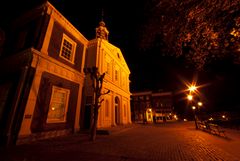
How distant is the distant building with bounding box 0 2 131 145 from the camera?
24.5 feet

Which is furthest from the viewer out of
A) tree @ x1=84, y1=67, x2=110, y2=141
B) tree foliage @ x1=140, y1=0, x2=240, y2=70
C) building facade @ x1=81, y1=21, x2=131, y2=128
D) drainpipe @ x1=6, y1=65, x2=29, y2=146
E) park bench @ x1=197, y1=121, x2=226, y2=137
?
building facade @ x1=81, y1=21, x2=131, y2=128

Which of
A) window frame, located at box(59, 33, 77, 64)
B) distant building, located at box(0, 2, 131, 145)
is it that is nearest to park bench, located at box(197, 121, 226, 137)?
distant building, located at box(0, 2, 131, 145)

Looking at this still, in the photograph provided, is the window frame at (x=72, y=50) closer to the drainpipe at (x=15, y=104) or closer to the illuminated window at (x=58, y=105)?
the illuminated window at (x=58, y=105)

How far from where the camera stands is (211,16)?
4.35 metres

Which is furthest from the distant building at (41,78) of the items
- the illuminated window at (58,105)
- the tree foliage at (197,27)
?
the tree foliage at (197,27)

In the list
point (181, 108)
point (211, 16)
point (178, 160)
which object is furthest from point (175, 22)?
point (181, 108)

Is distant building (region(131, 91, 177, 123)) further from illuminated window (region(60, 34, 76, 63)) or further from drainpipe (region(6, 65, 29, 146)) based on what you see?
drainpipe (region(6, 65, 29, 146))

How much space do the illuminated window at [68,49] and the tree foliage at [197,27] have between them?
8.10 m

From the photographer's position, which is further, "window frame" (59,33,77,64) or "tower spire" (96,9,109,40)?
"tower spire" (96,9,109,40)

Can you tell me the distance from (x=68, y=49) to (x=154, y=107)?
40006mm

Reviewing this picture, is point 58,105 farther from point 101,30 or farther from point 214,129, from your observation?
point 214,129

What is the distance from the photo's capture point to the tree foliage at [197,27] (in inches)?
164

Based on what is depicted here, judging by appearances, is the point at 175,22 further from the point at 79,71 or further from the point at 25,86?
the point at 79,71

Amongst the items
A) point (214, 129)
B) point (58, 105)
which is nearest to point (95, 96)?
point (58, 105)
